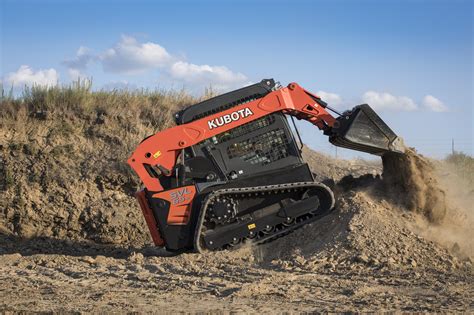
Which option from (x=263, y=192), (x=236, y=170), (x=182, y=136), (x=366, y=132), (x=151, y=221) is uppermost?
(x=366, y=132)

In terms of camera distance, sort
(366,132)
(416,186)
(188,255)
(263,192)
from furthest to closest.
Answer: (416,186) → (366,132) → (263,192) → (188,255)

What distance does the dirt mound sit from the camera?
32.2ft

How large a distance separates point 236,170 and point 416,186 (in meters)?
2.65

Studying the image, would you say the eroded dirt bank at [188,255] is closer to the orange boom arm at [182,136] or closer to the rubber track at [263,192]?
the rubber track at [263,192]

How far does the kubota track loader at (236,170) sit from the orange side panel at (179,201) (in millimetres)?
14

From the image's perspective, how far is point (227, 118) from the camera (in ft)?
31.6

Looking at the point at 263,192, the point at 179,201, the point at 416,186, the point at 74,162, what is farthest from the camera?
the point at 74,162

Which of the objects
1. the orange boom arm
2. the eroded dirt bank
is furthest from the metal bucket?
the orange boom arm

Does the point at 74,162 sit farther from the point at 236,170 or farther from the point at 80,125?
the point at 236,170

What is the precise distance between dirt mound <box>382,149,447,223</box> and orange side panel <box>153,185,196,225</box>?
9.88ft

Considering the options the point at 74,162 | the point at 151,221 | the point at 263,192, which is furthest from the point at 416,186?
the point at 74,162

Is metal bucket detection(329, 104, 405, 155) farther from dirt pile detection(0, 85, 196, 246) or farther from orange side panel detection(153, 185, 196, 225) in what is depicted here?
dirt pile detection(0, 85, 196, 246)

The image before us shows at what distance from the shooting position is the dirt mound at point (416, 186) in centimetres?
983

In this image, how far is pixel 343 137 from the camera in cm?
962
